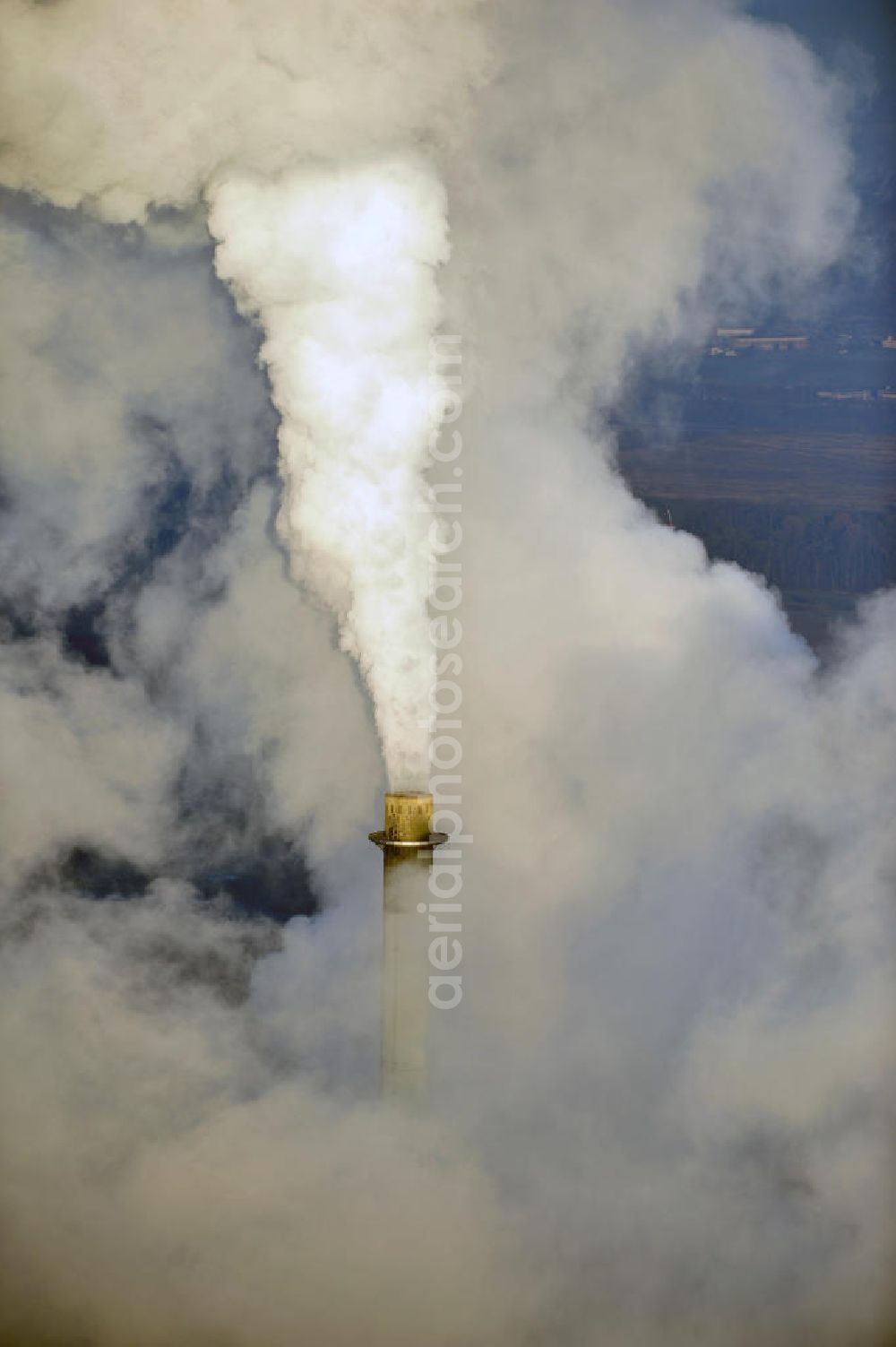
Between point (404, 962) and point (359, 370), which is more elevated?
point (359, 370)

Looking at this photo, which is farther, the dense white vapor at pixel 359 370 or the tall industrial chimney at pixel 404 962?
the tall industrial chimney at pixel 404 962

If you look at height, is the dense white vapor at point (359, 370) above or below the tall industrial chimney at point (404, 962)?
above

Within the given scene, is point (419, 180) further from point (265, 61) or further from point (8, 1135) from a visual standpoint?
point (8, 1135)

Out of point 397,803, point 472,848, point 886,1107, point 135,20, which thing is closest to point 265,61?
point 135,20

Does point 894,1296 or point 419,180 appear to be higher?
point 419,180
